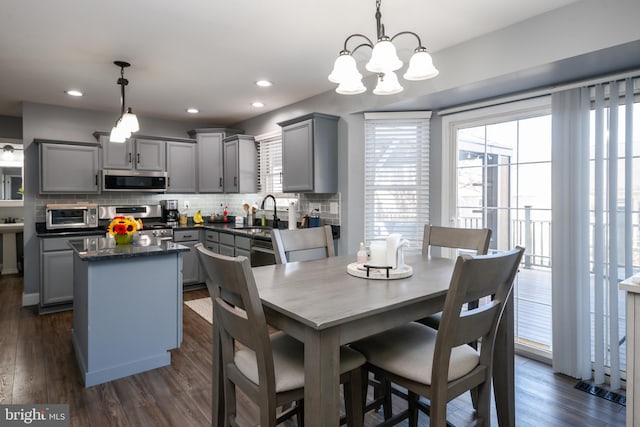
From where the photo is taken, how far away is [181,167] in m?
5.39

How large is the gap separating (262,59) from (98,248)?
79.9 inches

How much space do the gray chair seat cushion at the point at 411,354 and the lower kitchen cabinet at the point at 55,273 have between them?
3.89m

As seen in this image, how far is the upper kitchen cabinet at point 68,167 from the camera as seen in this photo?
14.4ft

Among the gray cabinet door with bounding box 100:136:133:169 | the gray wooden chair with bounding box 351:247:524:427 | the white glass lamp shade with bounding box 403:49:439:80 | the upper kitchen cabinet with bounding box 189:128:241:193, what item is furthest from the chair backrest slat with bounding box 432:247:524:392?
the gray cabinet door with bounding box 100:136:133:169

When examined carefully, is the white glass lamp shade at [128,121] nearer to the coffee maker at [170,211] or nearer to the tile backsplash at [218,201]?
the tile backsplash at [218,201]

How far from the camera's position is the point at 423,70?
1.82 m

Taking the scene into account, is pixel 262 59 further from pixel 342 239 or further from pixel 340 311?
pixel 340 311

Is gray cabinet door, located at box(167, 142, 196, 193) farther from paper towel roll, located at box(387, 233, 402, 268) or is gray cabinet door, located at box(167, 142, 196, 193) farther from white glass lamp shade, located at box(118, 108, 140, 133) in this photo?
paper towel roll, located at box(387, 233, 402, 268)

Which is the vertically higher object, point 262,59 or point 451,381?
point 262,59

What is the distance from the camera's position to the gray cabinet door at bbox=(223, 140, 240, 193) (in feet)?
17.3

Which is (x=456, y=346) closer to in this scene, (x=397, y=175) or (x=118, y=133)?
(x=397, y=175)

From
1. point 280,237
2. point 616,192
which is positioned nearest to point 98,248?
point 280,237

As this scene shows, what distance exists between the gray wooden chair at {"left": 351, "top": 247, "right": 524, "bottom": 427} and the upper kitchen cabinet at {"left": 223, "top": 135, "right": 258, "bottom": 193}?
390 centimetres

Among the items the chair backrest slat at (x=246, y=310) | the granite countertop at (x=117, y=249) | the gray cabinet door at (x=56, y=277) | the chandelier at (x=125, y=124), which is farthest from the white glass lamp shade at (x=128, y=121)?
the chair backrest slat at (x=246, y=310)
